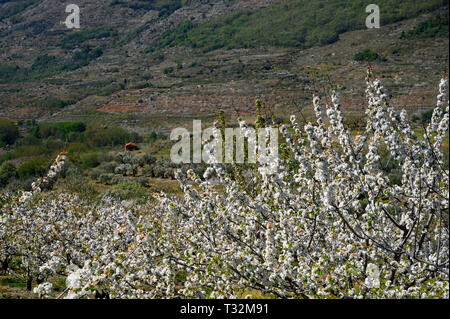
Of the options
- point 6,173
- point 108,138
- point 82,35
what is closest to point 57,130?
point 108,138

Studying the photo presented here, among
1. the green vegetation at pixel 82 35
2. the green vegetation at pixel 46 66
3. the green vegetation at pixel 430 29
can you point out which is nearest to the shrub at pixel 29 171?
the green vegetation at pixel 430 29

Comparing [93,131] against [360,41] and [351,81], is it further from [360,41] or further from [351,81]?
[360,41]

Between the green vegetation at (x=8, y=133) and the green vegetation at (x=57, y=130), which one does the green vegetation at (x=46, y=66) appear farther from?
the green vegetation at (x=8, y=133)

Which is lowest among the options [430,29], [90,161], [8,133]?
[90,161]

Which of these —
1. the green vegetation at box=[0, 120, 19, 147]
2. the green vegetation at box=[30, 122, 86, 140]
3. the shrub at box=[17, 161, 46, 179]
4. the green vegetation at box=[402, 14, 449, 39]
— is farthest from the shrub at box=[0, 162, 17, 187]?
the green vegetation at box=[402, 14, 449, 39]

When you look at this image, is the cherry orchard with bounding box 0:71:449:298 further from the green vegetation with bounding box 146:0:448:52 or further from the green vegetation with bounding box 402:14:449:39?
the green vegetation with bounding box 146:0:448:52

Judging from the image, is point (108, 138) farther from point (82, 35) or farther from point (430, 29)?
point (82, 35)
